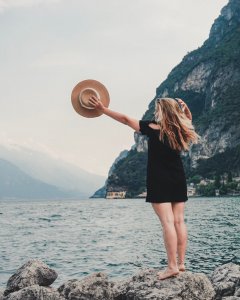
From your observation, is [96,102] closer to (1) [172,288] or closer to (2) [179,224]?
Result: (2) [179,224]

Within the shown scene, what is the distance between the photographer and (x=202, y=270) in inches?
895

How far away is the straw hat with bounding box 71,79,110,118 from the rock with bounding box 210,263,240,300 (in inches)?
253

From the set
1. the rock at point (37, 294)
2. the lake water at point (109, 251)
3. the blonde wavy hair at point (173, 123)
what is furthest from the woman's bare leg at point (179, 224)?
the lake water at point (109, 251)

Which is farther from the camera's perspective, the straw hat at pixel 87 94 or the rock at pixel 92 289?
the rock at pixel 92 289

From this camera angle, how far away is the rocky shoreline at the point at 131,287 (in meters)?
8.59

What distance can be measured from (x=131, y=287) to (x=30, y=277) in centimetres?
444

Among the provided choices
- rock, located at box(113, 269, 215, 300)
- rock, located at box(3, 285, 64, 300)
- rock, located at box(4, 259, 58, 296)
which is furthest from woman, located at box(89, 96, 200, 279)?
rock, located at box(4, 259, 58, 296)

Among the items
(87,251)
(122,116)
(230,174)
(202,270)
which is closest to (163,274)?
(122,116)

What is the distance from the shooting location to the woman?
8109mm

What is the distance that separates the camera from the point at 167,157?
27.3ft

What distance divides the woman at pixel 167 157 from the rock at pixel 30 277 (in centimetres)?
550

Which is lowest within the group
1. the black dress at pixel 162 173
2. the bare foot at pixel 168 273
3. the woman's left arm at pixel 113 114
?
the bare foot at pixel 168 273

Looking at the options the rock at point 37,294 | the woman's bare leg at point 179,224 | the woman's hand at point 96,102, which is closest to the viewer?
the woman's hand at point 96,102

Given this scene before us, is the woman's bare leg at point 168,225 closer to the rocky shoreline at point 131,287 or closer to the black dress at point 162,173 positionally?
the black dress at point 162,173
